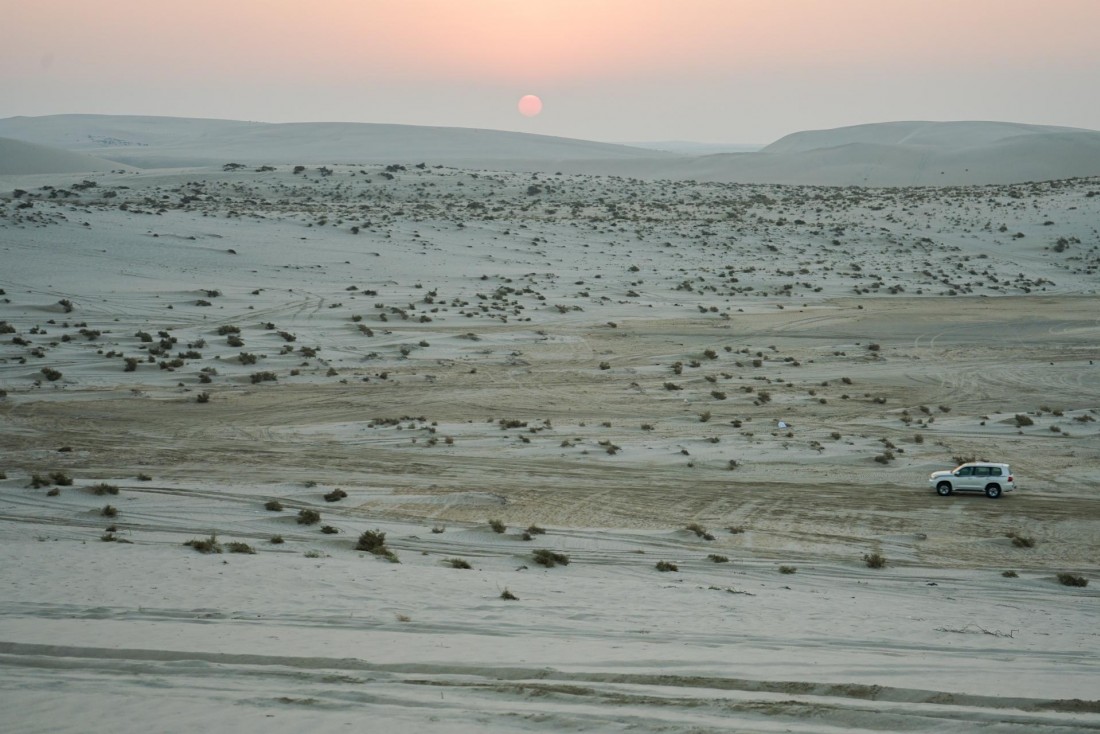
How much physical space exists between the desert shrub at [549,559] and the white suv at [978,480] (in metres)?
8.84

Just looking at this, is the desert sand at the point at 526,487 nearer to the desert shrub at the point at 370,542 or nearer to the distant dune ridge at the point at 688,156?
the desert shrub at the point at 370,542

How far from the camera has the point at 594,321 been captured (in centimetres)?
3897

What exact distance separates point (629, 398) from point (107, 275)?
85.7 ft

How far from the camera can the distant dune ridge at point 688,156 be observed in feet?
353

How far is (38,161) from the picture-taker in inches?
4001

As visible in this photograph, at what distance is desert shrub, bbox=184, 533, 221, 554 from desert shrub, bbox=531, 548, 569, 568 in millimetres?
4438

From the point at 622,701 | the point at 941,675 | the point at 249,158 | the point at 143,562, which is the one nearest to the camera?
the point at 622,701

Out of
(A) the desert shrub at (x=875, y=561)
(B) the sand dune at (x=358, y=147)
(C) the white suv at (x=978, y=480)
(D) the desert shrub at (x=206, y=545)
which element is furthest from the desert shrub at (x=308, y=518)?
(B) the sand dune at (x=358, y=147)

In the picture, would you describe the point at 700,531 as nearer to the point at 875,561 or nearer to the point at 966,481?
the point at 875,561

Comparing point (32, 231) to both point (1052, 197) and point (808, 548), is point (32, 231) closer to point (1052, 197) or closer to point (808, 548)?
point (808, 548)

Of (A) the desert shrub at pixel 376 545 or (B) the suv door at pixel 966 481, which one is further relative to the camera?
(B) the suv door at pixel 966 481

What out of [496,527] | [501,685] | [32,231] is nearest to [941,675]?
[501,685]

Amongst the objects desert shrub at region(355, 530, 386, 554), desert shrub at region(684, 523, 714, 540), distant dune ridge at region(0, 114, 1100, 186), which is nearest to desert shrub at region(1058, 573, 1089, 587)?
desert shrub at region(684, 523, 714, 540)

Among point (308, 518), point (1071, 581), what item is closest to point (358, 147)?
point (308, 518)
